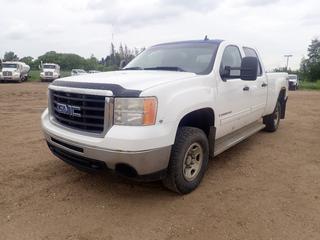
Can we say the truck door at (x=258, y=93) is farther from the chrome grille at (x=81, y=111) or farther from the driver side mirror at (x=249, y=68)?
the chrome grille at (x=81, y=111)

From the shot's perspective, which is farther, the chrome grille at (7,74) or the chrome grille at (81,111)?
the chrome grille at (7,74)

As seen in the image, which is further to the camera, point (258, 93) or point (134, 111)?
point (258, 93)

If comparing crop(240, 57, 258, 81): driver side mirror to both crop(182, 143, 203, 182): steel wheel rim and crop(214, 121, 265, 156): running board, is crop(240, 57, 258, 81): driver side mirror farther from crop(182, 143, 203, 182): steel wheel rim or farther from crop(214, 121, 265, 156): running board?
crop(182, 143, 203, 182): steel wheel rim

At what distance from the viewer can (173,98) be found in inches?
135

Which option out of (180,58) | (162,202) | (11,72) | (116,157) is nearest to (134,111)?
(116,157)

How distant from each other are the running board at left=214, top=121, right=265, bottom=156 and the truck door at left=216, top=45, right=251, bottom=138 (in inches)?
5.4

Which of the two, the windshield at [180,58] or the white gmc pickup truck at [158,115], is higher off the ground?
the windshield at [180,58]

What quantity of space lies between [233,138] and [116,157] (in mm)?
2419

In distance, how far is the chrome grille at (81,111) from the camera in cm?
334

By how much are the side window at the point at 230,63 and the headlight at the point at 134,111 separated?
1.62 m

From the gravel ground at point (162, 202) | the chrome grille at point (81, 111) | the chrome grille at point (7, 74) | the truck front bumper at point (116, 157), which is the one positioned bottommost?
the chrome grille at point (7, 74)

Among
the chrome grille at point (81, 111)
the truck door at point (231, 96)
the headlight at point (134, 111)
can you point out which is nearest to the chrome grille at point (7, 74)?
the truck door at point (231, 96)

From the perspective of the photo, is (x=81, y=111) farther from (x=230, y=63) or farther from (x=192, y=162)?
(x=230, y=63)

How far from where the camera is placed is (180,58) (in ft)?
15.5
